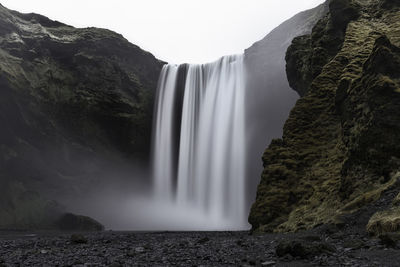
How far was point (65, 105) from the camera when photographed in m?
43.1

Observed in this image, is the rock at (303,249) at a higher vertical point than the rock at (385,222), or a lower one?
lower

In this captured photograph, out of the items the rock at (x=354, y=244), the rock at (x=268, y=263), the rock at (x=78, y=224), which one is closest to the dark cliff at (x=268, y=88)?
the rock at (x=78, y=224)

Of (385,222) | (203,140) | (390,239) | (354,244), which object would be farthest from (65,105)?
(390,239)

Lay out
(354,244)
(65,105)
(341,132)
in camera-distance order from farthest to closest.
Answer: (65,105) < (341,132) < (354,244)

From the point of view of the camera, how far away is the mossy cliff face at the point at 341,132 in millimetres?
13242

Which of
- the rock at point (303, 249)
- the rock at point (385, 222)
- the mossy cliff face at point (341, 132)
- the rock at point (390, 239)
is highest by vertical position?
the mossy cliff face at point (341, 132)

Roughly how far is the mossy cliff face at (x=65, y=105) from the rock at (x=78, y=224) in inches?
141

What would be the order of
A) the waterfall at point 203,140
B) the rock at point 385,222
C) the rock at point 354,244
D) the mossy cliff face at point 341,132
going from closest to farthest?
the rock at point 354,244 → the rock at point 385,222 → the mossy cliff face at point 341,132 → the waterfall at point 203,140

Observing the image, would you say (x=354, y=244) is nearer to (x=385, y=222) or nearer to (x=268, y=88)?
(x=385, y=222)

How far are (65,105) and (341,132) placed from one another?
35.5m

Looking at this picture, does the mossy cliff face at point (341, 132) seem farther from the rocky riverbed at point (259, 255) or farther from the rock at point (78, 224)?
the rock at point (78, 224)

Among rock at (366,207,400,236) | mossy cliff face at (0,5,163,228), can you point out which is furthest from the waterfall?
rock at (366,207,400,236)

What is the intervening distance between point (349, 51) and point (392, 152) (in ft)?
28.5

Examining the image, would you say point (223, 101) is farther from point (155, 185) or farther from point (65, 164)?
point (65, 164)
